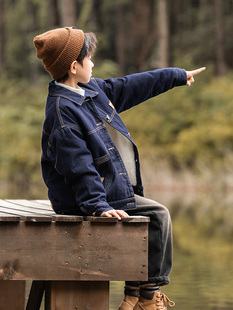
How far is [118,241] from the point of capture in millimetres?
3900

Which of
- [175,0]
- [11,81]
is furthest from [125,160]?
[175,0]

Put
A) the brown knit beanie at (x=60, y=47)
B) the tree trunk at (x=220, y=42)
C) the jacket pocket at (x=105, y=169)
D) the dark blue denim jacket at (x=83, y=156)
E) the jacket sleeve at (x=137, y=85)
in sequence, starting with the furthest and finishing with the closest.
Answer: the tree trunk at (x=220, y=42)
the jacket sleeve at (x=137, y=85)
the brown knit beanie at (x=60, y=47)
the jacket pocket at (x=105, y=169)
the dark blue denim jacket at (x=83, y=156)

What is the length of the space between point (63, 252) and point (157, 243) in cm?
59

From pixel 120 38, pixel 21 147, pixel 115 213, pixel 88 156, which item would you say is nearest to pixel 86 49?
pixel 88 156

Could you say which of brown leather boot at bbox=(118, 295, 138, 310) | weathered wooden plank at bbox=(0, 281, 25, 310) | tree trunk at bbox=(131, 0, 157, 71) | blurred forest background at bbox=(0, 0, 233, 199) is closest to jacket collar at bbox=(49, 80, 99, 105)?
brown leather boot at bbox=(118, 295, 138, 310)

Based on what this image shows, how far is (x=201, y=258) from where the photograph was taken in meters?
→ 8.90

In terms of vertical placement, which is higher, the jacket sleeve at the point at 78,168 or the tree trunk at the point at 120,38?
the jacket sleeve at the point at 78,168

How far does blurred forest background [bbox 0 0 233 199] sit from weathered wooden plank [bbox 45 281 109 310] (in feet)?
52.2

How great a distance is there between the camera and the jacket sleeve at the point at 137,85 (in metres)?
4.72

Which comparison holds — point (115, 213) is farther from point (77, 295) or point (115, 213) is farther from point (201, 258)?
point (201, 258)

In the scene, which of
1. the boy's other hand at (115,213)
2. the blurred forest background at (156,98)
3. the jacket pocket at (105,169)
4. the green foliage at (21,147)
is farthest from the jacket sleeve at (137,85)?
the green foliage at (21,147)

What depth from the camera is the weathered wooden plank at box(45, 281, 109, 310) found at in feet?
12.9

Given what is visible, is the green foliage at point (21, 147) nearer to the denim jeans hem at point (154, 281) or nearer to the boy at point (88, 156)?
the boy at point (88, 156)

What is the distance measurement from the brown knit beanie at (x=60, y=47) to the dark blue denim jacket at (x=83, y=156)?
133 mm
